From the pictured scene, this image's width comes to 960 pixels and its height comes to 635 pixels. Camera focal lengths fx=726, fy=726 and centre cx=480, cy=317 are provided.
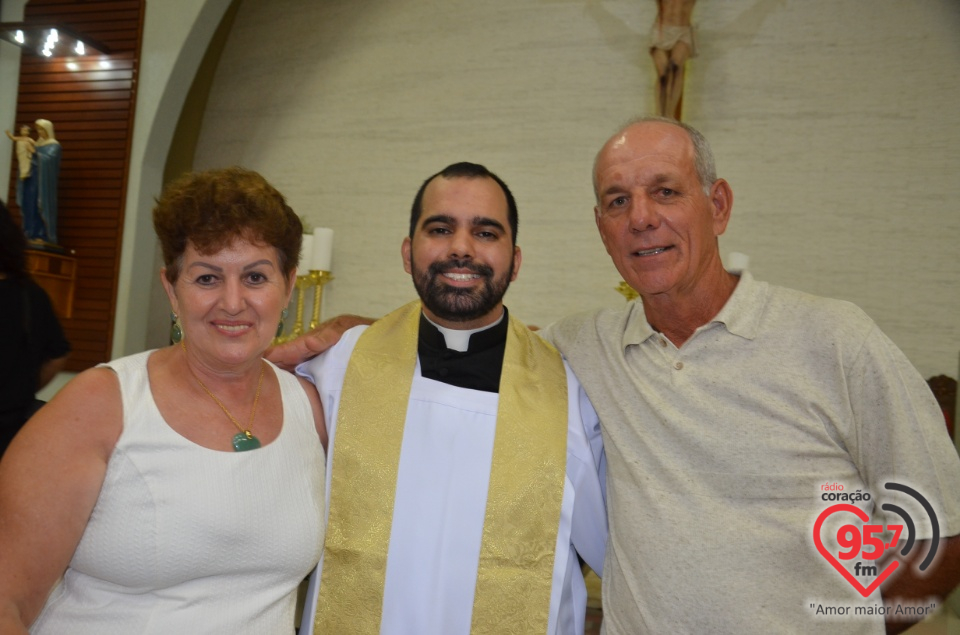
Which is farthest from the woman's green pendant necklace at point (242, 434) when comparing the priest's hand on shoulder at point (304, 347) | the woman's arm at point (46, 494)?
the priest's hand on shoulder at point (304, 347)

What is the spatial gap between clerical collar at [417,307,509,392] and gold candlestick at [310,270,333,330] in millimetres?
3569

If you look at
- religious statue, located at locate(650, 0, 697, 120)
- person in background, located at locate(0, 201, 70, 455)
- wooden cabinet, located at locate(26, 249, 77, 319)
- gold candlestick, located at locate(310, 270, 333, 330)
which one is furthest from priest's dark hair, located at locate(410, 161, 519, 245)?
wooden cabinet, located at locate(26, 249, 77, 319)

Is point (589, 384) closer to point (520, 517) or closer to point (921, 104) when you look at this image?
point (520, 517)

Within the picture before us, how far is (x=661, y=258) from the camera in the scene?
190cm

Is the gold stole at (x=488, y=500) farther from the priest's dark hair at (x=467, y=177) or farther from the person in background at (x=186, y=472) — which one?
the priest's dark hair at (x=467, y=177)

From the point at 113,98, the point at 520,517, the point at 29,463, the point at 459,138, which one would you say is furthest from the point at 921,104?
the point at 113,98

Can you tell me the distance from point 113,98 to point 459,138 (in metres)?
2.86

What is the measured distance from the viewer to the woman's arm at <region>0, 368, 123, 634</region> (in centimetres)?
134

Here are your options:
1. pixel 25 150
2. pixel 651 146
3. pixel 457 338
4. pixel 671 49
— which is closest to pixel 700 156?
pixel 651 146

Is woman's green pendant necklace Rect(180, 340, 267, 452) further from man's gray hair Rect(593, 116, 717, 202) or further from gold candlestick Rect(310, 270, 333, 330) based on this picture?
gold candlestick Rect(310, 270, 333, 330)

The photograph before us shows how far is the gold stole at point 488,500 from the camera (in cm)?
204

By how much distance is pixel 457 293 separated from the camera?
2.15m

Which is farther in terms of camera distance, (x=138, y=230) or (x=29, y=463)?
(x=138, y=230)

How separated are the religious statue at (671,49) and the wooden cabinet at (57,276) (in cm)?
483
